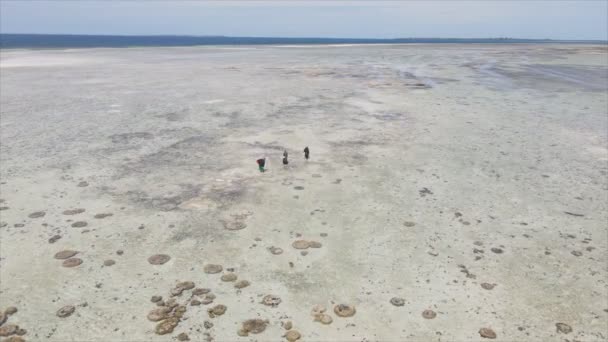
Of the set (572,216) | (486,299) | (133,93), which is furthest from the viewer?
(133,93)

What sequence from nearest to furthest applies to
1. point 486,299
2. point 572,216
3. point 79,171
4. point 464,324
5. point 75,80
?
point 464,324 → point 486,299 → point 572,216 → point 79,171 → point 75,80

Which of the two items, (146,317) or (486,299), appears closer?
(146,317)

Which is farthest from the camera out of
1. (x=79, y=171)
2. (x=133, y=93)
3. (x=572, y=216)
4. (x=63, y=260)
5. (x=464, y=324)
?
(x=133, y=93)

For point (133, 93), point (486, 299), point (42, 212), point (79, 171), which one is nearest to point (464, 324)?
point (486, 299)

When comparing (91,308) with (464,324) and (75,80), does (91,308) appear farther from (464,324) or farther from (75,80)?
(75,80)

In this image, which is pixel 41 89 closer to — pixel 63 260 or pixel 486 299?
pixel 63 260

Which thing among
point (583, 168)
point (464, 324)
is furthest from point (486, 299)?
point (583, 168)
